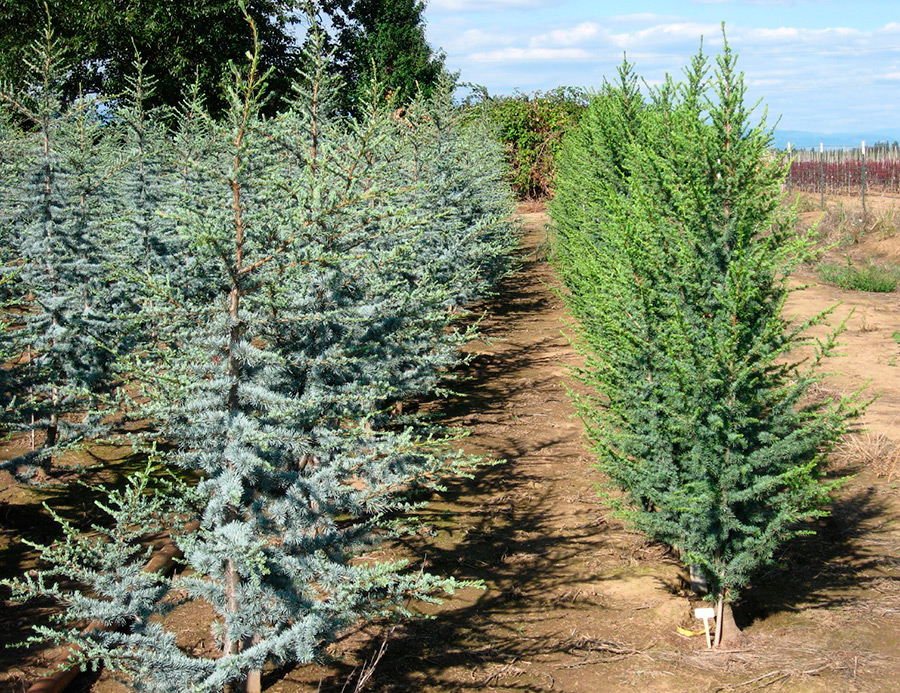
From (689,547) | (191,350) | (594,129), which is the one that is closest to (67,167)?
(191,350)

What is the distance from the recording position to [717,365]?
5.27 m

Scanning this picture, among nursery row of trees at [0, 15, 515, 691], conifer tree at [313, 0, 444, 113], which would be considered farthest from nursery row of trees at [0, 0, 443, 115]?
nursery row of trees at [0, 15, 515, 691]

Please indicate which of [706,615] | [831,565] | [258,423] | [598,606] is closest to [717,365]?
[706,615]

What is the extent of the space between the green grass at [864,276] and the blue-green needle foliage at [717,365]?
13.9 m

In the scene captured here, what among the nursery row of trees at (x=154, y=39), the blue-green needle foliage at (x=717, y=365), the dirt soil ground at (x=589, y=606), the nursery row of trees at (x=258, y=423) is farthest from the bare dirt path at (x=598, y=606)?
the nursery row of trees at (x=154, y=39)

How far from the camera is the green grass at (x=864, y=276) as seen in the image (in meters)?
18.2

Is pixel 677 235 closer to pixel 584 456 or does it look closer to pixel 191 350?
pixel 191 350

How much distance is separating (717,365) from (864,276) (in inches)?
601

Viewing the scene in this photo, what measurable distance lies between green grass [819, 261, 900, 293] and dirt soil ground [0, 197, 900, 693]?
9382mm

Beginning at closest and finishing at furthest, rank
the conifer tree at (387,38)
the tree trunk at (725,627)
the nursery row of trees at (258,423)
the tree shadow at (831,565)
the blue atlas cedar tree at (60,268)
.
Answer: the nursery row of trees at (258,423) → the tree trunk at (725,627) → the tree shadow at (831,565) → the blue atlas cedar tree at (60,268) → the conifer tree at (387,38)

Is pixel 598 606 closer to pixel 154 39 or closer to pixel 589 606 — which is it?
pixel 589 606

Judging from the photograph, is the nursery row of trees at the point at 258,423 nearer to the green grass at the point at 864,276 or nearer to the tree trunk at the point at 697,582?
the tree trunk at the point at 697,582

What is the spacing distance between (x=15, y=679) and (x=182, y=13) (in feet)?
90.6

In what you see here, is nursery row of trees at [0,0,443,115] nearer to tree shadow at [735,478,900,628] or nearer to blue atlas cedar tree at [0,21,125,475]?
blue atlas cedar tree at [0,21,125,475]
